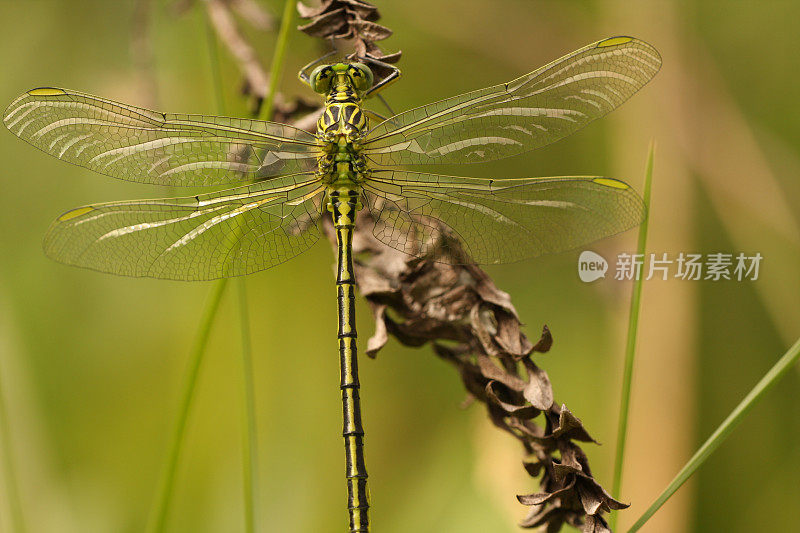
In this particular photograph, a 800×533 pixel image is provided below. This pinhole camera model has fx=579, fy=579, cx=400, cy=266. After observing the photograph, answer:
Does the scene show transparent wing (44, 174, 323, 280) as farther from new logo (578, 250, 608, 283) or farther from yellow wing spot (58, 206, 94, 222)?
new logo (578, 250, 608, 283)

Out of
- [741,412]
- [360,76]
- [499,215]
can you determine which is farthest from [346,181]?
[741,412]

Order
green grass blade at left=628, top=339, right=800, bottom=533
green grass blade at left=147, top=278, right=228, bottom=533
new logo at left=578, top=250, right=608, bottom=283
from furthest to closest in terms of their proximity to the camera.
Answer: new logo at left=578, top=250, right=608, bottom=283
green grass blade at left=147, top=278, right=228, bottom=533
green grass blade at left=628, top=339, right=800, bottom=533

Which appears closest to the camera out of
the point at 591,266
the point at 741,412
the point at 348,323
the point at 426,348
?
the point at 741,412

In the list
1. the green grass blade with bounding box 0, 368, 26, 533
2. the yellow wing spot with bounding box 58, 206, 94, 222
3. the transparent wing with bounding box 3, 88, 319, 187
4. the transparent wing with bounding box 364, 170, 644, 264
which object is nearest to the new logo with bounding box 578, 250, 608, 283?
the transparent wing with bounding box 364, 170, 644, 264

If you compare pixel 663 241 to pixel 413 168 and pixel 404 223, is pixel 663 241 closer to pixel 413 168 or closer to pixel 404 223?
pixel 413 168

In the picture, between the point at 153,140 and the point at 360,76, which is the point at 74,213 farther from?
the point at 360,76

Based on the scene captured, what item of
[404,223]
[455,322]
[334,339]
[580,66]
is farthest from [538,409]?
[334,339]
